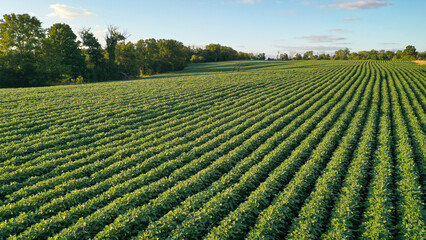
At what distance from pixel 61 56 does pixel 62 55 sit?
0.91 m

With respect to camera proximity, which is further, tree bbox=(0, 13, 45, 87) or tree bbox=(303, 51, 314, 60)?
tree bbox=(303, 51, 314, 60)

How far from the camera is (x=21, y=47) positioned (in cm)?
4194

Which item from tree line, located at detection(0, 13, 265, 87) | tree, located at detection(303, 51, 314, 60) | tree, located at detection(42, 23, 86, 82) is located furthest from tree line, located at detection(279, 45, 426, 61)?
tree, located at detection(42, 23, 86, 82)

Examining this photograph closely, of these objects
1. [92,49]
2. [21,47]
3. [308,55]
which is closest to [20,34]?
[21,47]

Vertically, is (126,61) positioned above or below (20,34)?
below

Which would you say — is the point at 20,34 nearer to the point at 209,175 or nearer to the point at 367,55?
the point at 209,175

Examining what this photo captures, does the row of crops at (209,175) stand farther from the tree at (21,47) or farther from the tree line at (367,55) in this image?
the tree line at (367,55)

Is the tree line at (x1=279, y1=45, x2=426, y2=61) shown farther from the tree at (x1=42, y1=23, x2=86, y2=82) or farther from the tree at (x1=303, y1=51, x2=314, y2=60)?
the tree at (x1=42, y1=23, x2=86, y2=82)

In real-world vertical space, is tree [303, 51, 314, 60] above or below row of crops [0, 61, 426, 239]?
above

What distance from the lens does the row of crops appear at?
6984mm

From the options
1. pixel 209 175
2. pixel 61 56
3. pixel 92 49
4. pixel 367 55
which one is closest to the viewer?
pixel 209 175

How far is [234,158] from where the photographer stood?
1161cm

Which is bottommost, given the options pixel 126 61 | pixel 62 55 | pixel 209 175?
pixel 209 175

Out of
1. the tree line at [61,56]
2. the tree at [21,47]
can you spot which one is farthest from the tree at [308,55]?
the tree at [21,47]
